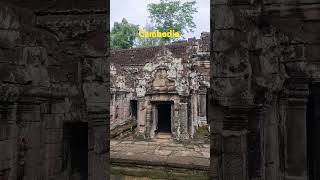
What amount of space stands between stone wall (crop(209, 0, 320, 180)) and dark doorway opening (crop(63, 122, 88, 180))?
191 cm

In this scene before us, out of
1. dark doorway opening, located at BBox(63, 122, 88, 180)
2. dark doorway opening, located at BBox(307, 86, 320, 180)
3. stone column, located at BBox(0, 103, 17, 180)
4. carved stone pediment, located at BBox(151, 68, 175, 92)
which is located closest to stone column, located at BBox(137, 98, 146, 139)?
carved stone pediment, located at BBox(151, 68, 175, 92)

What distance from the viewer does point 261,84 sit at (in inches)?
162

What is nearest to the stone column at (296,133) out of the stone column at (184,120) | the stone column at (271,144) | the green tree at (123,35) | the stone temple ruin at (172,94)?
the stone column at (271,144)

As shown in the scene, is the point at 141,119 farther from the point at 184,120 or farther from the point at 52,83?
the point at 52,83

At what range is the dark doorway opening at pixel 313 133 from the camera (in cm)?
456

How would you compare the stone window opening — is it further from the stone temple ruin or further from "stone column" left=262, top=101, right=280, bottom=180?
"stone column" left=262, top=101, right=280, bottom=180

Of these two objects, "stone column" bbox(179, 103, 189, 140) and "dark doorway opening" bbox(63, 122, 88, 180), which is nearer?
"dark doorway opening" bbox(63, 122, 88, 180)

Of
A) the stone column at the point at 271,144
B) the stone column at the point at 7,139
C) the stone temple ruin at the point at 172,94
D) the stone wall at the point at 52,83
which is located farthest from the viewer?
the stone temple ruin at the point at 172,94

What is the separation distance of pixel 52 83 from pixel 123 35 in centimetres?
3495

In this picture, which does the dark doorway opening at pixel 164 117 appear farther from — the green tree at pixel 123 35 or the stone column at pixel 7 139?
the green tree at pixel 123 35

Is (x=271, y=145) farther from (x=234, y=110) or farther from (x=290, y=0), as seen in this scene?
(x=290, y=0)

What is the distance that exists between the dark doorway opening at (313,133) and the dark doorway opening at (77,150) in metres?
3.38

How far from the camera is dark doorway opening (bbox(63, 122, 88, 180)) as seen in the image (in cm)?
449

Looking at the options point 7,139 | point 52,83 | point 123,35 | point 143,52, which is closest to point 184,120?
point 143,52
